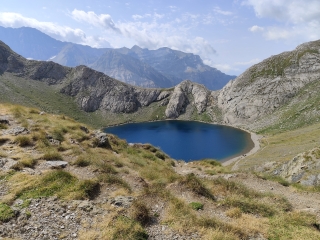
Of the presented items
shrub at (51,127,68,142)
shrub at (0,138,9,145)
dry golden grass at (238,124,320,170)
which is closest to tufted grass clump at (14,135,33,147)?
shrub at (0,138,9,145)

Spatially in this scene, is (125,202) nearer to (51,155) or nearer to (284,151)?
(51,155)

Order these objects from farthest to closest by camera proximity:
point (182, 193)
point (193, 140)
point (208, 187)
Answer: point (193, 140) → point (208, 187) → point (182, 193)

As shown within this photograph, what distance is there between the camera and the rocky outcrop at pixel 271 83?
158500 millimetres

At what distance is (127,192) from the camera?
1464 cm

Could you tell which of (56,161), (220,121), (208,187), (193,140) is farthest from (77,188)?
(220,121)

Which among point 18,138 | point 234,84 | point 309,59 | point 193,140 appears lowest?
point 193,140

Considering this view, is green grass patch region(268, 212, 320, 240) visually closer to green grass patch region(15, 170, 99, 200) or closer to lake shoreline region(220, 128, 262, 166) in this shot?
green grass patch region(15, 170, 99, 200)

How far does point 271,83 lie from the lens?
170m

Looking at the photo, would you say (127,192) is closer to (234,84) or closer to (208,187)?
(208,187)

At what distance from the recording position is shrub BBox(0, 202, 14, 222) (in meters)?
10.4

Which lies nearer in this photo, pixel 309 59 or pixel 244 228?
pixel 244 228

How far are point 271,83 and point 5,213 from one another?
611 feet

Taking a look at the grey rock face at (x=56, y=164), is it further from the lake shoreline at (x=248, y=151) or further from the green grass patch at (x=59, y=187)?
the lake shoreline at (x=248, y=151)

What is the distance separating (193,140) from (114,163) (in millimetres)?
112501
